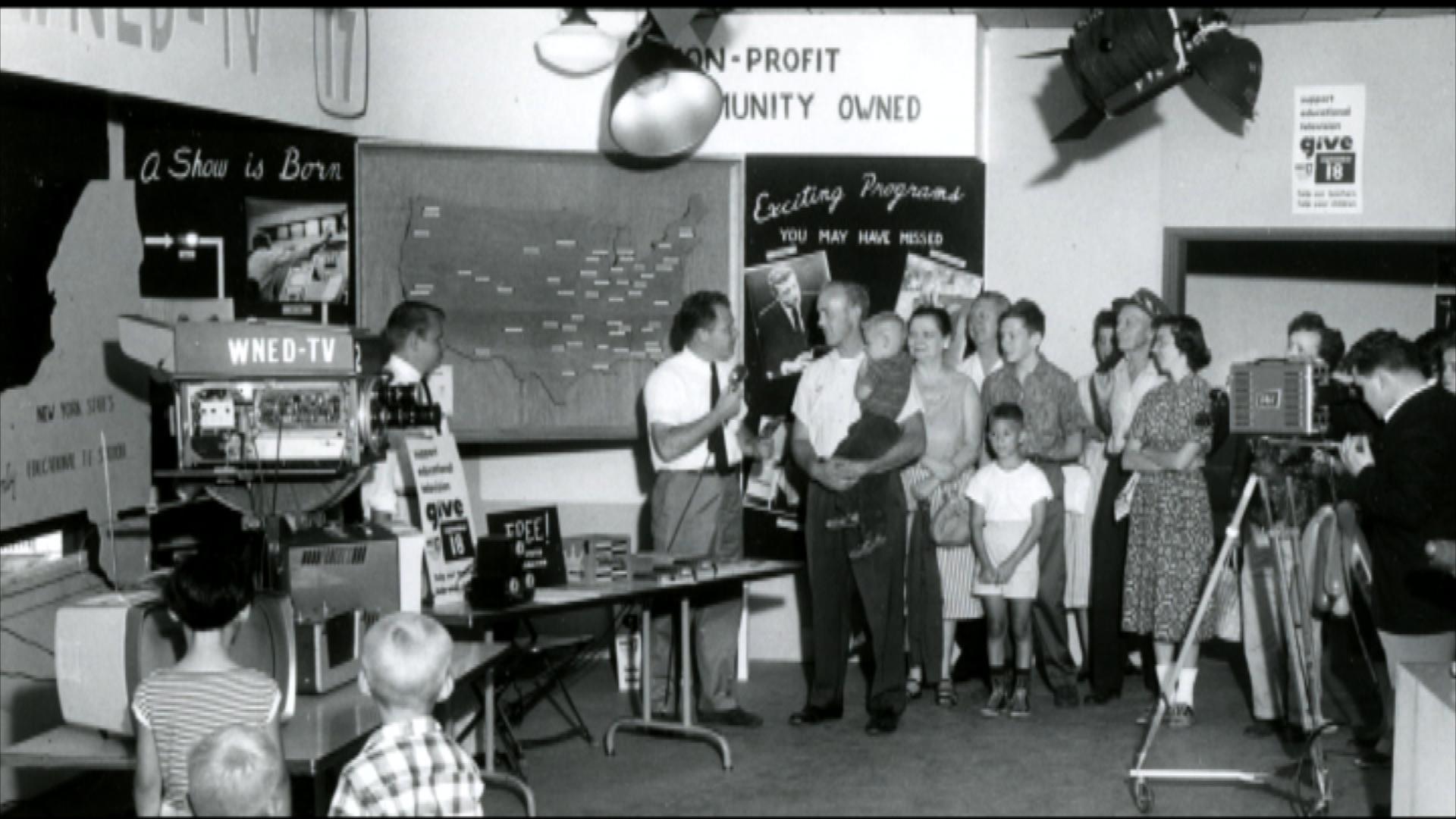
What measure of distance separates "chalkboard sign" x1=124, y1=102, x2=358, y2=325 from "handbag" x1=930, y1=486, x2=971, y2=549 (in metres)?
2.47

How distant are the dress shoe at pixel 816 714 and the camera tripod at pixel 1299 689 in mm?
1211

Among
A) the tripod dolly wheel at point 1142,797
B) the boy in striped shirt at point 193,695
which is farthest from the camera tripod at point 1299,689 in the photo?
the boy in striped shirt at point 193,695

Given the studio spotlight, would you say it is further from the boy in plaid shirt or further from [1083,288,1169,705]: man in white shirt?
the boy in plaid shirt

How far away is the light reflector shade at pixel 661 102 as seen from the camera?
689 centimetres

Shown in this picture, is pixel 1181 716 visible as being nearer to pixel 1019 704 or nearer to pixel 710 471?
pixel 1019 704

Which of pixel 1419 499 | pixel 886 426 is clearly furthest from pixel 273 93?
pixel 1419 499

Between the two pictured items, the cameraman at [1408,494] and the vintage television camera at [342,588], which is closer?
the vintage television camera at [342,588]

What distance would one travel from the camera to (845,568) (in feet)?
21.2

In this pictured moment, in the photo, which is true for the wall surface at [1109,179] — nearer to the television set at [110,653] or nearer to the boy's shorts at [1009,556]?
the boy's shorts at [1009,556]

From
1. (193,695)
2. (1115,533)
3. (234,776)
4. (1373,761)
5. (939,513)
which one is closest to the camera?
(234,776)

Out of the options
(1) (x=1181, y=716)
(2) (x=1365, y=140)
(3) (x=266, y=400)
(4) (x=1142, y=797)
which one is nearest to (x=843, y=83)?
(2) (x=1365, y=140)

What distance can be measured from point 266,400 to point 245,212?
2.37 m

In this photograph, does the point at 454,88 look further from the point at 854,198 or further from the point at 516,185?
the point at 854,198

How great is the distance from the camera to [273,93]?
19.7 ft
